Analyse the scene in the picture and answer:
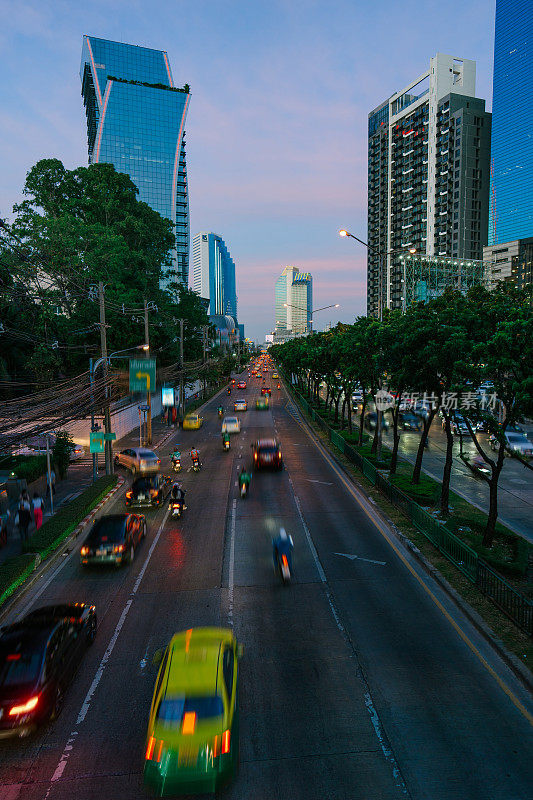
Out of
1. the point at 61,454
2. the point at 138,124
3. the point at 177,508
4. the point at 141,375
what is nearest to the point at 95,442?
the point at 61,454

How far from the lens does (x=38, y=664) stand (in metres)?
9.16

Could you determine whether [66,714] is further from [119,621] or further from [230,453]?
[230,453]

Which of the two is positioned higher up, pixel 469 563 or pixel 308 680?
pixel 469 563

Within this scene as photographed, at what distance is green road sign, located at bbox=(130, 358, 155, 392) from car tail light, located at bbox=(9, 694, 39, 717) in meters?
24.5

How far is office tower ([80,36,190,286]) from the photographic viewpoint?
158 m

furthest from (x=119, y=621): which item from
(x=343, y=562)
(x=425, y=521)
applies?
(x=425, y=521)

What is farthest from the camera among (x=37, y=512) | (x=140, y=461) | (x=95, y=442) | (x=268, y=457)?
(x=140, y=461)

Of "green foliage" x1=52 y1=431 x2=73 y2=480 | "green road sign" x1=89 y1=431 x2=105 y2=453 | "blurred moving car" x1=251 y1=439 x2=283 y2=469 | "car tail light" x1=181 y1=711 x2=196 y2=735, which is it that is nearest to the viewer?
"car tail light" x1=181 y1=711 x2=196 y2=735

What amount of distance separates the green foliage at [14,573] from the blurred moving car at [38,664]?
3.27 m

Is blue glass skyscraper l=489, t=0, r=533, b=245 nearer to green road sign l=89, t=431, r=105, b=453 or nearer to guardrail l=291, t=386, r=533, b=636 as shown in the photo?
guardrail l=291, t=386, r=533, b=636

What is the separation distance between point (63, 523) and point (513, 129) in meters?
177

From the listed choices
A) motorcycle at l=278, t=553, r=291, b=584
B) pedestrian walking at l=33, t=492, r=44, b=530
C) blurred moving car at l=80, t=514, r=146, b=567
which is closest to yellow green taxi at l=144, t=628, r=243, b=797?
motorcycle at l=278, t=553, r=291, b=584

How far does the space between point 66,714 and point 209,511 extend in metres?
13.2

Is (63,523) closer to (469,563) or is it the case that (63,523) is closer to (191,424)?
(469,563)
